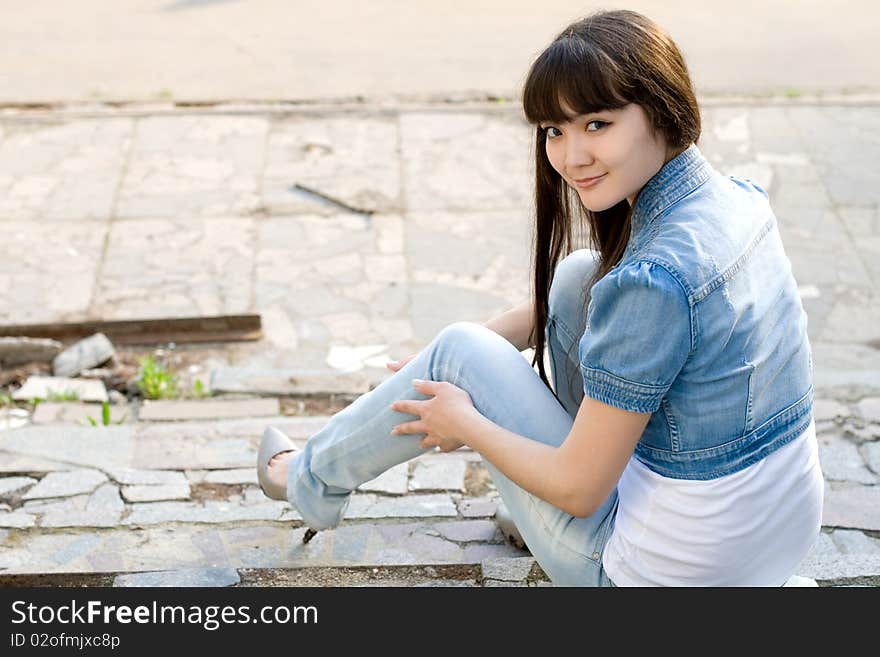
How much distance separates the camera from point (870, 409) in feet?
11.9

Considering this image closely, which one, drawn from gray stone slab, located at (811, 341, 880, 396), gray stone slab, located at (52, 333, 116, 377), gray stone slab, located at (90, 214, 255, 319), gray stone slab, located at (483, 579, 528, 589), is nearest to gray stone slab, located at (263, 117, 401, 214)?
gray stone slab, located at (90, 214, 255, 319)

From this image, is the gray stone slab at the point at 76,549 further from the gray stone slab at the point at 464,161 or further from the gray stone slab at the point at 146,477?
the gray stone slab at the point at 464,161

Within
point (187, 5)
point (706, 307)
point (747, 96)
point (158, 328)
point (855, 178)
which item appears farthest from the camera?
point (187, 5)

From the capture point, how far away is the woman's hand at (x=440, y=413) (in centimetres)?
222

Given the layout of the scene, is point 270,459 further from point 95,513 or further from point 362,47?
point 362,47

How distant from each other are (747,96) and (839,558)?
454cm

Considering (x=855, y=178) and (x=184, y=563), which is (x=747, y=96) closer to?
(x=855, y=178)

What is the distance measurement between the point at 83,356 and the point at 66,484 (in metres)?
1.26

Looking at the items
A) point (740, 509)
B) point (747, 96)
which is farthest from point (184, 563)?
point (747, 96)

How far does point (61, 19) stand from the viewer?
25.7ft

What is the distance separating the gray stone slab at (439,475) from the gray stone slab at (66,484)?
827 mm

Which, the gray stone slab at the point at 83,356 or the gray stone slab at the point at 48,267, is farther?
the gray stone slab at the point at 48,267

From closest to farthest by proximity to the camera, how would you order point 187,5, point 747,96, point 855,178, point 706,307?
1. point 706,307
2. point 855,178
3. point 747,96
4. point 187,5

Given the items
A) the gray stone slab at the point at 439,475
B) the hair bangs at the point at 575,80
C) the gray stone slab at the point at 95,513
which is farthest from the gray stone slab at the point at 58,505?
the hair bangs at the point at 575,80
